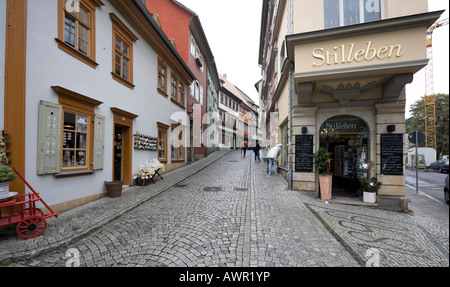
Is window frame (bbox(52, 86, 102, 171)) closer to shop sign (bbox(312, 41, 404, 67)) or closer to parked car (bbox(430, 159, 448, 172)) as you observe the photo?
shop sign (bbox(312, 41, 404, 67))

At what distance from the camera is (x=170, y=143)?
1141cm

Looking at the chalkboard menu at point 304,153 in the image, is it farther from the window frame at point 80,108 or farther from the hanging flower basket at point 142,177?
the window frame at point 80,108

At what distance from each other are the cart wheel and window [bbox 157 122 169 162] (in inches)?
255

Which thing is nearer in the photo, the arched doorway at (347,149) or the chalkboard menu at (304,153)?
the arched doorway at (347,149)

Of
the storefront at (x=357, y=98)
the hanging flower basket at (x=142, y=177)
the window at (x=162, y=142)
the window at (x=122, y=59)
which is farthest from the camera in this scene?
the window at (x=162, y=142)

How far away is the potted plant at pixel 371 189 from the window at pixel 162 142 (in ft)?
29.0

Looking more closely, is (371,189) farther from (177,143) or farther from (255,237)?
(177,143)

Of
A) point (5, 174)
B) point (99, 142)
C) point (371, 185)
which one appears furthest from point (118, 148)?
point (371, 185)

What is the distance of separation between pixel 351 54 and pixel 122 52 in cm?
763

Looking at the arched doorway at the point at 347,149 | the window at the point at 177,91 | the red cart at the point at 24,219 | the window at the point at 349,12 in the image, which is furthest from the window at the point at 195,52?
the red cart at the point at 24,219

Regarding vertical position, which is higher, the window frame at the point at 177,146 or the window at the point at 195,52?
the window at the point at 195,52

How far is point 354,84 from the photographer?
595 cm

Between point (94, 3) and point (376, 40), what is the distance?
8.24m

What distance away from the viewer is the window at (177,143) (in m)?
11.9
